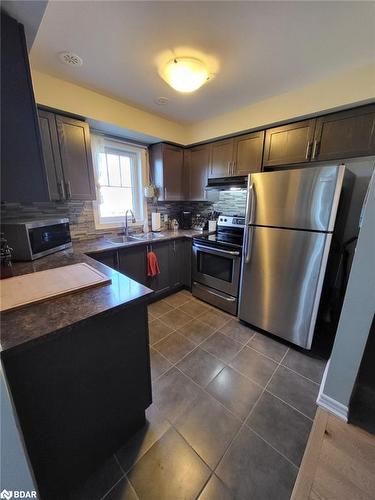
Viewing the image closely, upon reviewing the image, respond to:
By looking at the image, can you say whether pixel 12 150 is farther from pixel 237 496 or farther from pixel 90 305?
pixel 237 496

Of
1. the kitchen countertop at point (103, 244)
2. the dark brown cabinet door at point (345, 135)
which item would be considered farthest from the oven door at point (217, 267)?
the dark brown cabinet door at point (345, 135)

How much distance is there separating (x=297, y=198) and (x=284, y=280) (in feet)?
2.53

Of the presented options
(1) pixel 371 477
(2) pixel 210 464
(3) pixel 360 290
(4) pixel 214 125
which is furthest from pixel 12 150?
(4) pixel 214 125

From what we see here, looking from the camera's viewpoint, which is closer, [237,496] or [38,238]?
[237,496]

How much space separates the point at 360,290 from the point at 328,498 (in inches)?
41.8

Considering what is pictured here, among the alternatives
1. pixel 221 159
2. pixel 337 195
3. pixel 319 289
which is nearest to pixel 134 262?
pixel 221 159

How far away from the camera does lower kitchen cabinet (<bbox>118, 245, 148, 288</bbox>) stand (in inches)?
90.1

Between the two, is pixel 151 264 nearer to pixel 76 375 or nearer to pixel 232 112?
pixel 76 375

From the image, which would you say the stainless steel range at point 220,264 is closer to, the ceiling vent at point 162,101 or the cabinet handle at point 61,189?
the ceiling vent at point 162,101

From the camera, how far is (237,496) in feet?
3.21

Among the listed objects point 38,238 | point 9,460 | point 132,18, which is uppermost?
point 132,18

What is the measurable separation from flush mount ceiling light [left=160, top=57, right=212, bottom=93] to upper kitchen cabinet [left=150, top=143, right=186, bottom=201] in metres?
1.18

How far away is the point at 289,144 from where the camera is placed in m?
2.12

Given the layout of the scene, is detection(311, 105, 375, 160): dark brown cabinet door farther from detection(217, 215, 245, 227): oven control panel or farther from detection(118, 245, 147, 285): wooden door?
detection(118, 245, 147, 285): wooden door
